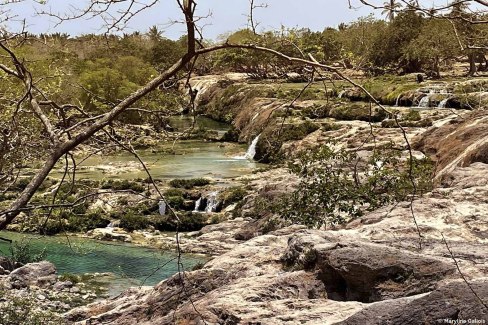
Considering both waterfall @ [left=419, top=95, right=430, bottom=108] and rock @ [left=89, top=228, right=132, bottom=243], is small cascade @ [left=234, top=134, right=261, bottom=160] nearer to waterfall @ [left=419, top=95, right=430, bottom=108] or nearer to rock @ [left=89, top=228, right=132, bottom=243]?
waterfall @ [left=419, top=95, right=430, bottom=108]

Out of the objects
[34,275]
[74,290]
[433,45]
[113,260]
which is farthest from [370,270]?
[433,45]

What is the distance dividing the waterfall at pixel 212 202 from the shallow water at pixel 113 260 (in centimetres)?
408

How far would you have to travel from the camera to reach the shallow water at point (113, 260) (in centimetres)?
1326

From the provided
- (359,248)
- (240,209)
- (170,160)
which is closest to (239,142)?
(170,160)

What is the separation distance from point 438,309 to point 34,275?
421 inches

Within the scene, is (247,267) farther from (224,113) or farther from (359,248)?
(224,113)

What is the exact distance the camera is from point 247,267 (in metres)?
7.39

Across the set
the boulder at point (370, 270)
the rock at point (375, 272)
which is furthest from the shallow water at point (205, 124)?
the rock at point (375, 272)

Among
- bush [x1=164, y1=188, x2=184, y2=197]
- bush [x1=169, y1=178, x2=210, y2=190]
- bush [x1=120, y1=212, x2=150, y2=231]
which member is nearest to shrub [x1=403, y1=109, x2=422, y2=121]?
bush [x1=169, y1=178, x2=210, y2=190]

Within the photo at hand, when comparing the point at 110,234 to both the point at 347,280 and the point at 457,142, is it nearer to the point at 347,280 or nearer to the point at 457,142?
the point at 457,142

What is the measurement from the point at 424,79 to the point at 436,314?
3411 centimetres

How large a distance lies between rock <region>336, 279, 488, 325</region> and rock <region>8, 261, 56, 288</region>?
952 centimetres

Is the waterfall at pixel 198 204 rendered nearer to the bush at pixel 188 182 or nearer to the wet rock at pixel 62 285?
the bush at pixel 188 182

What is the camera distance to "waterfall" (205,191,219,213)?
19953mm
